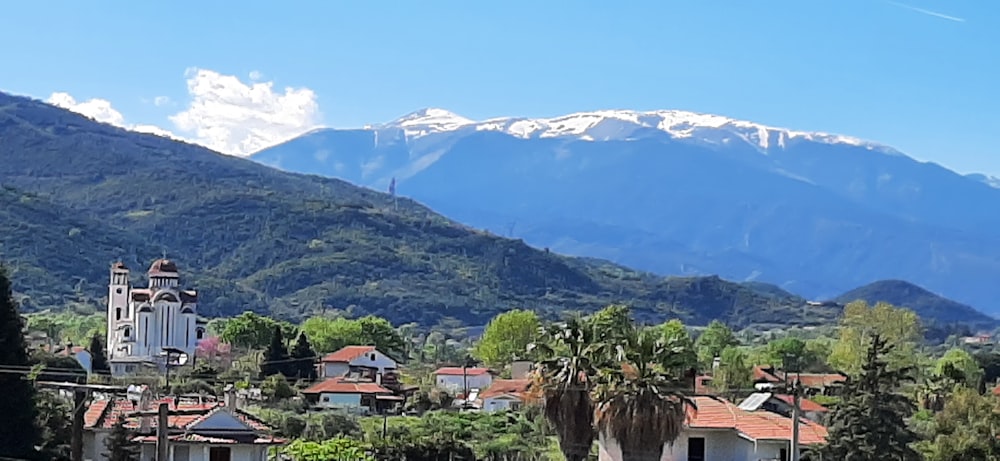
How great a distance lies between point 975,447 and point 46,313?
489 feet

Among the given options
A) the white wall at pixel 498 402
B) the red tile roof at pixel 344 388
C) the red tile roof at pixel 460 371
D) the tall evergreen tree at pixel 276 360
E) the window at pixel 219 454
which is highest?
the tall evergreen tree at pixel 276 360

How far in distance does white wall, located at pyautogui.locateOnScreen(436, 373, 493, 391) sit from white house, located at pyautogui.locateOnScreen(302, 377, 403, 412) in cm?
1647

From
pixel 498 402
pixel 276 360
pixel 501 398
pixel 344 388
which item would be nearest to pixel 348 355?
pixel 276 360

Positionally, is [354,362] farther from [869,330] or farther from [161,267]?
[161,267]

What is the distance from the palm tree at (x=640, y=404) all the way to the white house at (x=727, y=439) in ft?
15.5

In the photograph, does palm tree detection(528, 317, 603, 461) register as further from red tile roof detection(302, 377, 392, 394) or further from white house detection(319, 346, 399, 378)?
white house detection(319, 346, 399, 378)

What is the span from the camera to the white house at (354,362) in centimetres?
9956

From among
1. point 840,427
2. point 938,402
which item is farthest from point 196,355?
point 840,427

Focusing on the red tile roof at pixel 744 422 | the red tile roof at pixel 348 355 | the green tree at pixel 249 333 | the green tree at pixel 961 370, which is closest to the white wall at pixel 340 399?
the red tile roof at pixel 348 355

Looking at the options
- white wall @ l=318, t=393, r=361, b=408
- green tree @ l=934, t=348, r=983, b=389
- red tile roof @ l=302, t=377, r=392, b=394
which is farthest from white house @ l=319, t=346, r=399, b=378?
green tree @ l=934, t=348, r=983, b=389

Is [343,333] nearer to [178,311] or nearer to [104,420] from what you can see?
[178,311]

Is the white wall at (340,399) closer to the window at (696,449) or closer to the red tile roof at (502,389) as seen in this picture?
the red tile roof at (502,389)

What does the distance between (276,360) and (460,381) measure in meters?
16.0

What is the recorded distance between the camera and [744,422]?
4519cm
